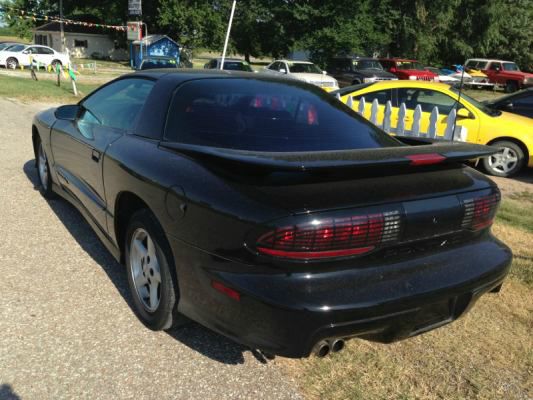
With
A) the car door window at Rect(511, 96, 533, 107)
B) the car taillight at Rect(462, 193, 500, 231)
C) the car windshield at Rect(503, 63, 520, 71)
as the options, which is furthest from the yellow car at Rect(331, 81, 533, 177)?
the car windshield at Rect(503, 63, 520, 71)

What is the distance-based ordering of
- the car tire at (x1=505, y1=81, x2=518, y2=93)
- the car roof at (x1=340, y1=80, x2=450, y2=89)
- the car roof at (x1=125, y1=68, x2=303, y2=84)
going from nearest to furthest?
the car roof at (x1=125, y1=68, x2=303, y2=84) → the car roof at (x1=340, y1=80, x2=450, y2=89) → the car tire at (x1=505, y1=81, x2=518, y2=93)

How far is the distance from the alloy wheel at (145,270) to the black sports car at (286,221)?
1cm

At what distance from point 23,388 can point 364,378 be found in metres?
1.71

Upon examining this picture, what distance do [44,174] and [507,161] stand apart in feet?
22.9

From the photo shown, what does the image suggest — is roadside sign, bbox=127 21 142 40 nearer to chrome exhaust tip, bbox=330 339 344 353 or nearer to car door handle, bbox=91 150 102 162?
car door handle, bbox=91 150 102 162

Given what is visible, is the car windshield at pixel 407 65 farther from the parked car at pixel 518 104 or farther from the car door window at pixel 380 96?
the car door window at pixel 380 96

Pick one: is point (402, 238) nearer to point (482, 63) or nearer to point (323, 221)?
point (323, 221)

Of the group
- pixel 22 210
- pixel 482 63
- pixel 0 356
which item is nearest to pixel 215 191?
pixel 0 356

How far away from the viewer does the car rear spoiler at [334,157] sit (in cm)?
217

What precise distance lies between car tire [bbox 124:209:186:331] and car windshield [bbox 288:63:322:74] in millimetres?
19421

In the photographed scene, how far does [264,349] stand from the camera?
216 cm

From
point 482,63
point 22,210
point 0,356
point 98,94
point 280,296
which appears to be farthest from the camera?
point 482,63

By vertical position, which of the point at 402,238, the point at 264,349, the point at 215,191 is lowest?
the point at 264,349

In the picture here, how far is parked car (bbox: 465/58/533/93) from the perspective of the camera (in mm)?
30078
